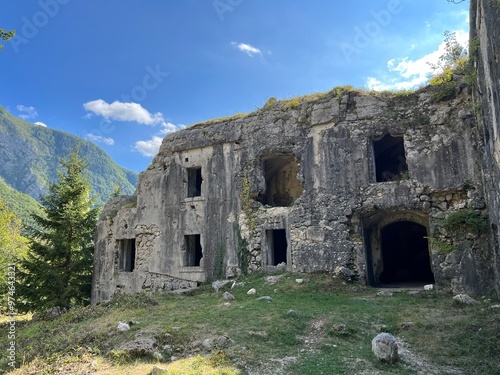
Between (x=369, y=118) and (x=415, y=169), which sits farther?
(x=369, y=118)

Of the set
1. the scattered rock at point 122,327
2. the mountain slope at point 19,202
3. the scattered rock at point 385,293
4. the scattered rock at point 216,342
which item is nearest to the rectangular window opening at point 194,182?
the scattered rock at point 122,327

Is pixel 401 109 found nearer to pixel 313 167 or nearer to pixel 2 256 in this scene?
pixel 313 167

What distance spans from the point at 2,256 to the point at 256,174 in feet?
50.3

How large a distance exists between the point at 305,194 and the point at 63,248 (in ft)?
34.0

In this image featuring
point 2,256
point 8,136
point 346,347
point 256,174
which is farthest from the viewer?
point 8,136

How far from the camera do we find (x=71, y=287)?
16109mm

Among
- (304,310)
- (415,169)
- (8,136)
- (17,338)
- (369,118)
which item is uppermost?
(8,136)

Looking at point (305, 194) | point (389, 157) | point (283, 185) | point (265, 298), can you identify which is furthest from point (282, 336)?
point (389, 157)

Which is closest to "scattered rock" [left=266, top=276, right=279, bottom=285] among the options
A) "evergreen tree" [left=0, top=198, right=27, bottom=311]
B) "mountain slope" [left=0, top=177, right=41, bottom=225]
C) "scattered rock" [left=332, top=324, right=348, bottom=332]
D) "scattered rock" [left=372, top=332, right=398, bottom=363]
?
"scattered rock" [left=332, top=324, right=348, bottom=332]

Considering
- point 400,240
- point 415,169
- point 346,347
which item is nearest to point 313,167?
point 415,169

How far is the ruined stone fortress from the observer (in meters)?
11.5

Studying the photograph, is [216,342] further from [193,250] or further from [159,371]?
[193,250]

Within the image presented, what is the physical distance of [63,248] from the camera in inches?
631

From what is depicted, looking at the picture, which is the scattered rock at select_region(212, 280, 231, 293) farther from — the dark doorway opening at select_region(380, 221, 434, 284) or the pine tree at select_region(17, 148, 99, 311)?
the dark doorway opening at select_region(380, 221, 434, 284)
